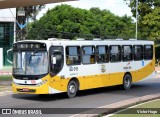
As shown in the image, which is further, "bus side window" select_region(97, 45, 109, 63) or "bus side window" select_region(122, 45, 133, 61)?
"bus side window" select_region(122, 45, 133, 61)

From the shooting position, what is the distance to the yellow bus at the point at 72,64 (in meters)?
18.0

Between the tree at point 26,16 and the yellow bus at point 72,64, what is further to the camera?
the tree at point 26,16

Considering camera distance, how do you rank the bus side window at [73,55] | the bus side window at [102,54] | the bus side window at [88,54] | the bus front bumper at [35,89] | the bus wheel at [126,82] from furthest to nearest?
the bus wheel at [126,82], the bus side window at [102,54], the bus side window at [88,54], the bus side window at [73,55], the bus front bumper at [35,89]

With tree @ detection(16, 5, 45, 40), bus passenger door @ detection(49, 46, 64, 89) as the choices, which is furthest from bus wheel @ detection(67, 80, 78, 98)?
tree @ detection(16, 5, 45, 40)

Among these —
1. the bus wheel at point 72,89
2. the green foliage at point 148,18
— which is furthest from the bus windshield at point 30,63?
the green foliage at point 148,18

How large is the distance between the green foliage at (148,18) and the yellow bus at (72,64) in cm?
3007

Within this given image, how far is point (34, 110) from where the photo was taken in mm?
14805

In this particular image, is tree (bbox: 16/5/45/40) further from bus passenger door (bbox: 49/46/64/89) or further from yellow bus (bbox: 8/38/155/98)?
bus passenger door (bbox: 49/46/64/89)

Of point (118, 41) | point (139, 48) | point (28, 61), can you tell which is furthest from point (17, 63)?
point (139, 48)

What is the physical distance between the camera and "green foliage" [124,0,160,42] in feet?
175

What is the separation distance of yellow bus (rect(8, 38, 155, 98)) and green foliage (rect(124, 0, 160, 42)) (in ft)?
98.7

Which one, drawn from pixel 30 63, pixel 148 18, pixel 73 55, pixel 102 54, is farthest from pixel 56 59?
pixel 148 18

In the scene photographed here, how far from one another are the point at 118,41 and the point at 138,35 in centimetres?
3545

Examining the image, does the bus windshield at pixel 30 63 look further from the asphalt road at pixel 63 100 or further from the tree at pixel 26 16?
the tree at pixel 26 16
